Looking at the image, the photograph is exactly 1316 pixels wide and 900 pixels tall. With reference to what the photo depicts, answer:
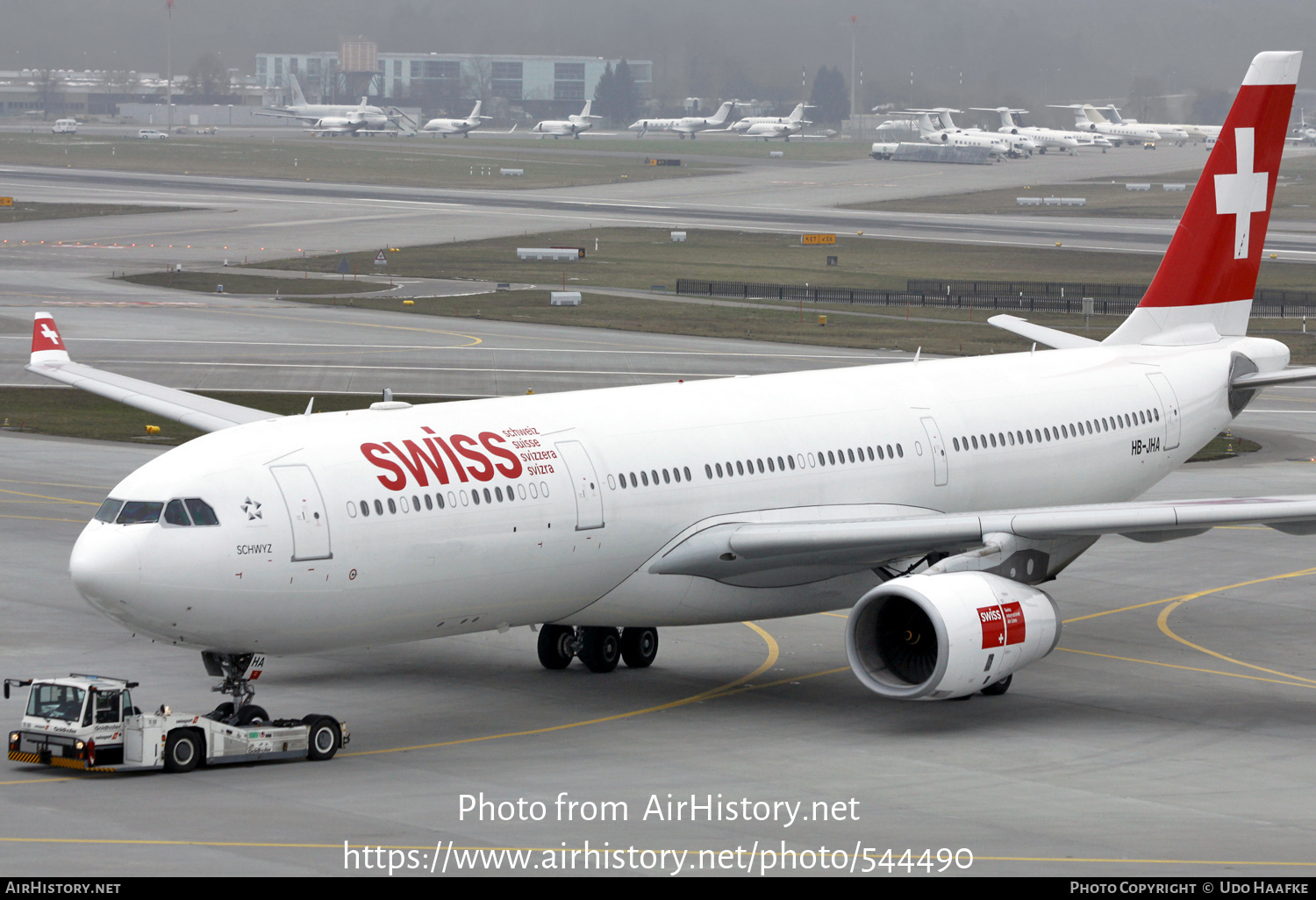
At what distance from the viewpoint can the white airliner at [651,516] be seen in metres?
24.8

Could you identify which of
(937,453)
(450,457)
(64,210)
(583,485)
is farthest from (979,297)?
(64,210)

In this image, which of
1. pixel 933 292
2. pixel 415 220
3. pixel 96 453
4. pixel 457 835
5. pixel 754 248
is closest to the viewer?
pixel 457 835

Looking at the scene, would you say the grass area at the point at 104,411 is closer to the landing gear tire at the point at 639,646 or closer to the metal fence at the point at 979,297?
the landing gear tire at the point at 639,646

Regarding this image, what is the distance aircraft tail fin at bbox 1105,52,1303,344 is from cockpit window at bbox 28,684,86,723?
25882mm

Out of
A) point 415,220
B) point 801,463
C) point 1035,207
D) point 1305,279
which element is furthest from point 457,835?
point 1035,207

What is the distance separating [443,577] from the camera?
26.3m

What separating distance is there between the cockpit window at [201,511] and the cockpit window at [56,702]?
9.32 ft

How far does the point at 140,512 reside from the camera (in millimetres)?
24594

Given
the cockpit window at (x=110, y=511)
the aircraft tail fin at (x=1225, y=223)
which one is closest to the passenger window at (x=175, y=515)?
the cockpit window at (x=110, y=511)

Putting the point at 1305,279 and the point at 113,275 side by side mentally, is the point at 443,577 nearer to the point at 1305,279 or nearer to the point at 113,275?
the point at 113,275

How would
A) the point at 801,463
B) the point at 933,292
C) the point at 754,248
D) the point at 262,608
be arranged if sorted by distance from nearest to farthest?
the point at 262,608
the point at 801,463
the point at 933,292
the point at 754,248

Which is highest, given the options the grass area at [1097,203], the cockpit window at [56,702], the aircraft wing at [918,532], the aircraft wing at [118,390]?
the grass area at [1097,203]

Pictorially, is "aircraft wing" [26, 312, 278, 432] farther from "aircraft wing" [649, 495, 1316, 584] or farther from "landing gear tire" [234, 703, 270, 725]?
"landing gear tire" [234, 703, 270, 725]
